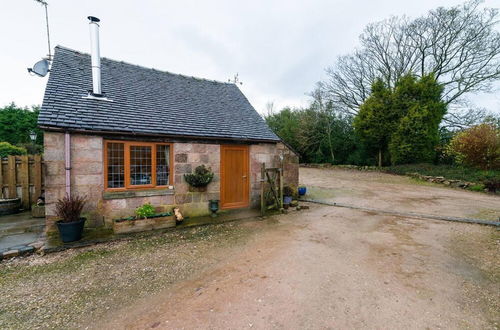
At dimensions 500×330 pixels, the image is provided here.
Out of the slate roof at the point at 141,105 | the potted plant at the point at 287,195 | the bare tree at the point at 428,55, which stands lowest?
the potted plant at the point at 287,195

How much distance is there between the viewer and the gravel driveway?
2.48 m

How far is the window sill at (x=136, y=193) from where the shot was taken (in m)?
5.50

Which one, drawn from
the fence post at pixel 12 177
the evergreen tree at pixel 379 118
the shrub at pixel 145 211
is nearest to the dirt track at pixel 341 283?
the shrub at pixel 145 211

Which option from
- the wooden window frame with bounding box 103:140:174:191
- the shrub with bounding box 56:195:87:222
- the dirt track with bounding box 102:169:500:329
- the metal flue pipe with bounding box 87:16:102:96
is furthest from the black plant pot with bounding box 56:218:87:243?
the metal flue pipe with bounding box 87:16:102:96

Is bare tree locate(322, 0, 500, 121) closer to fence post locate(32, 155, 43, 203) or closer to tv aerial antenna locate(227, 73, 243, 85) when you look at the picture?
tv aerial antenna locate(227, 73, 243, 85)

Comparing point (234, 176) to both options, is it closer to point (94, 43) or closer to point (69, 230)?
point (69, 230)

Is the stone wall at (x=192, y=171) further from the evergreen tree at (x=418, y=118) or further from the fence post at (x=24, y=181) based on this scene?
the evergreen tree at (x=418, y=118)

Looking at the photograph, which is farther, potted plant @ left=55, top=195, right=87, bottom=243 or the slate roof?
the slate roof

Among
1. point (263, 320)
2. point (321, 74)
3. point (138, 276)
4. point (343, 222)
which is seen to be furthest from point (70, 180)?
point (321, 74)

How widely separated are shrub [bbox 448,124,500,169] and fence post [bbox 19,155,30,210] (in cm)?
2111

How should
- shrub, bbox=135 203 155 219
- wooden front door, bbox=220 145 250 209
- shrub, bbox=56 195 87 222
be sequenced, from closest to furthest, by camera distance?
shrub, bbox=56 195 87 222
shrub, bbox=135 203 155 219
wooden front door, bbox=220 145 250 209

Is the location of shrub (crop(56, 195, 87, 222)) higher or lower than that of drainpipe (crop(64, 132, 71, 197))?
lower

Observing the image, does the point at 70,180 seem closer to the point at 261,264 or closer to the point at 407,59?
the point at 261,264

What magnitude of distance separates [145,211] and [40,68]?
5737mm
